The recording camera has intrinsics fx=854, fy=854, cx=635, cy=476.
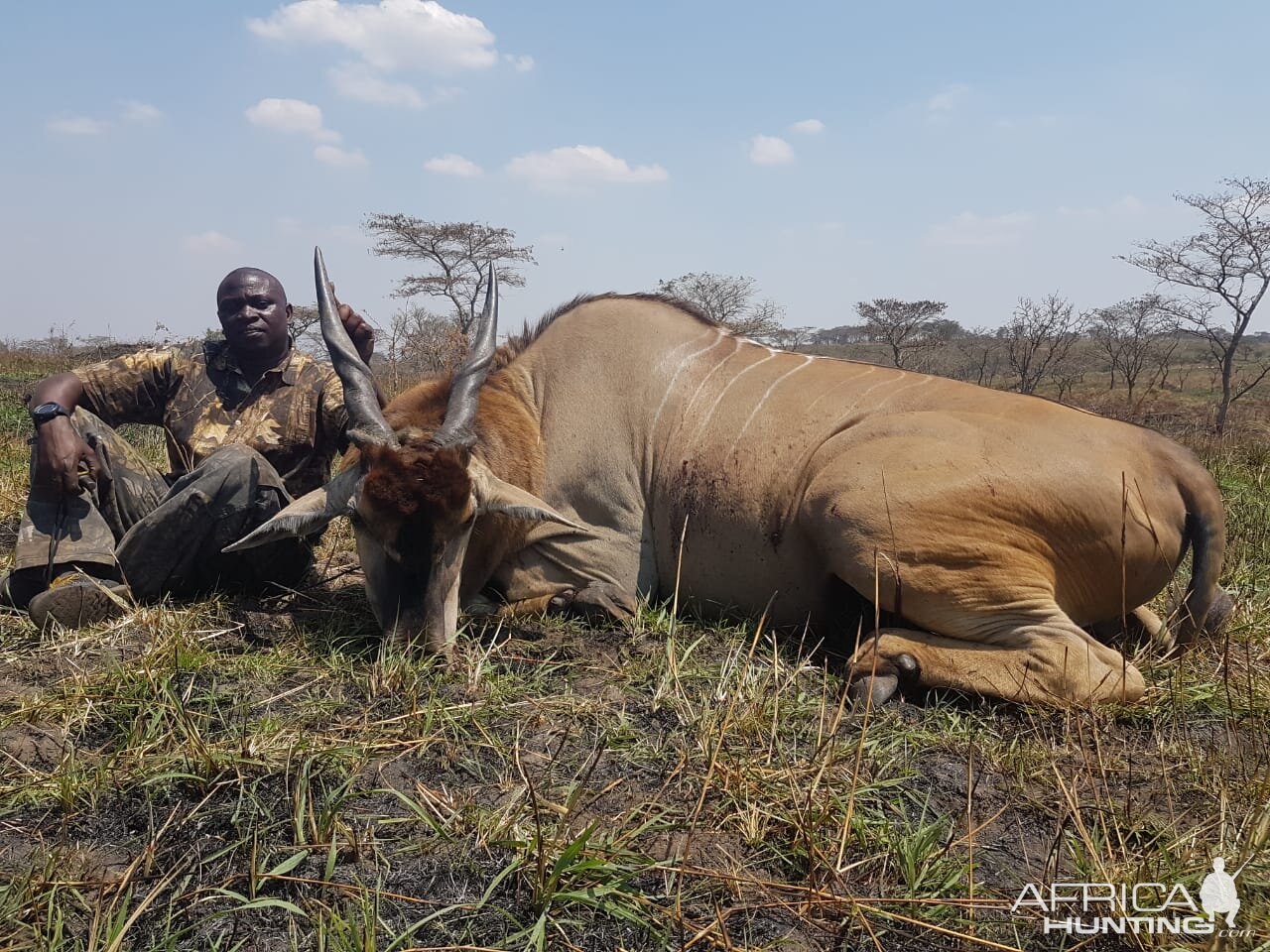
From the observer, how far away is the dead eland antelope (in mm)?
3039

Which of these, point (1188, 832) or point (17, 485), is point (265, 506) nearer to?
point (17, 485)

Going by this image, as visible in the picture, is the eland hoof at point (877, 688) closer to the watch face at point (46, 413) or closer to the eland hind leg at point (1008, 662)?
the eland hind leg at point (1008, 662)

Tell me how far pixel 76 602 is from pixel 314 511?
0.93 metres

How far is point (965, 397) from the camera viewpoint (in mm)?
3508

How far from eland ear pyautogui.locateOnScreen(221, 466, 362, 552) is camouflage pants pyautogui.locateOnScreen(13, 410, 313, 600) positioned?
1.15 feet

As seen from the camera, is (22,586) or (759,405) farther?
(759,405)

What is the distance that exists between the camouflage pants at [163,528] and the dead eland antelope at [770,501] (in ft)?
1.41

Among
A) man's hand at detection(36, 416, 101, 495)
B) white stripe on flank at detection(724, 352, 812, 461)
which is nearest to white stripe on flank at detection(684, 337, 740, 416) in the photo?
white stripe on flank at detection(724, 352, 812, 461)

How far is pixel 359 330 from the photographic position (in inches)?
177

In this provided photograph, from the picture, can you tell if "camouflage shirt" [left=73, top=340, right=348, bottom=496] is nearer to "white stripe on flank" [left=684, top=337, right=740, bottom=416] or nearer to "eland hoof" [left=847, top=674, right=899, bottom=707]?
"white stripe on flank" [left=684, top=337, right=740, bottom=416]

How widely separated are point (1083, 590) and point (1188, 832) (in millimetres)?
1218

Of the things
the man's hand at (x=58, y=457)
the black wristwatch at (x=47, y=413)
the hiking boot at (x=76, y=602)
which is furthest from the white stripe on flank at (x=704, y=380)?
the black wristwatch at (x=47, y=413)

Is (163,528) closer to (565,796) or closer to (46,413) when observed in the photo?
(46,413)

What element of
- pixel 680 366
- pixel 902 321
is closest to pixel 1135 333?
pixel 902 321
